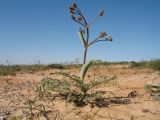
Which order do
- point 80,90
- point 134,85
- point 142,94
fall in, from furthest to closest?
point 134,85 → point 142,94 → point 80,90

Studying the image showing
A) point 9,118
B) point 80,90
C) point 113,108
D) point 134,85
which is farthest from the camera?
point 134,85

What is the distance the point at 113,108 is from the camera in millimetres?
3871

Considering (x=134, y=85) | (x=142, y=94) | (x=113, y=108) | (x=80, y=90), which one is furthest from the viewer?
(x=134, y=85)

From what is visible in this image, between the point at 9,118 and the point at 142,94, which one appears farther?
the point at 142,94

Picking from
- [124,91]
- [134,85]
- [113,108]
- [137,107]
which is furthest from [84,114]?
[134,85]

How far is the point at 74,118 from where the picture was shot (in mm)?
3533

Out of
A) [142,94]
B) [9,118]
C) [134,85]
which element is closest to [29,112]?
[9,118]

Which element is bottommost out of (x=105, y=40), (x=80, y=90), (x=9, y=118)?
(x=9, y=118)

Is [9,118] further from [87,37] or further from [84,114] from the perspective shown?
[87,37]

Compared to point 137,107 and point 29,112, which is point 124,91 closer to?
point 137,107

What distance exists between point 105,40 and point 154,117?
1.30 metres

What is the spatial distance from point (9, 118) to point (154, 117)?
1669 mm

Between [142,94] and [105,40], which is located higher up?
[105,40]

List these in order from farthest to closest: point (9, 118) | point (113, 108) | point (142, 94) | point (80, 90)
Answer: point (142, 94) < point (80, 90) < point (113, 108) < point (9, 118)
